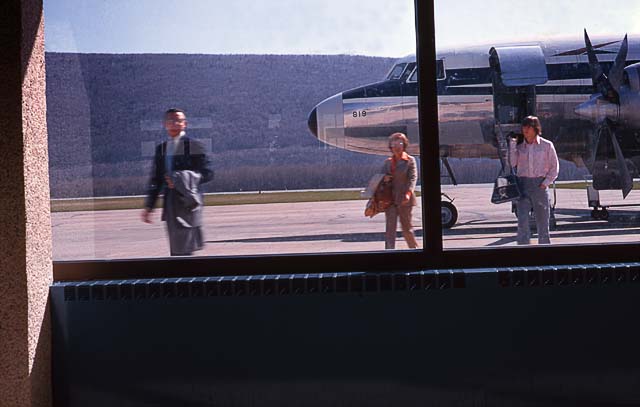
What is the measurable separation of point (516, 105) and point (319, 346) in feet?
12.4

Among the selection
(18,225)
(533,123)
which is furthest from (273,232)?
(533,123)

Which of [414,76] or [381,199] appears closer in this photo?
[414,76]

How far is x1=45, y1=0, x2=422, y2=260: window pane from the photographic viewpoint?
3479 millimetres

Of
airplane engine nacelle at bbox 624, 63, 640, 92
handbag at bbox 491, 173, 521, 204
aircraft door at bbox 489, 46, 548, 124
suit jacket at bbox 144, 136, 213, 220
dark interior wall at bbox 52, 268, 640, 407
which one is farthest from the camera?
airplane engine nacelle at bbox 624, 63, 640, 92

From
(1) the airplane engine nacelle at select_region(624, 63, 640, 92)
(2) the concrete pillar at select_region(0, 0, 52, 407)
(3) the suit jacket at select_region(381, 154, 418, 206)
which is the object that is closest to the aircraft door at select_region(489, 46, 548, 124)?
(1) the airplane engine nacelle at select_region(624, 63, 640, 92)

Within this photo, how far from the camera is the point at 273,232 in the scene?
12.3 ft

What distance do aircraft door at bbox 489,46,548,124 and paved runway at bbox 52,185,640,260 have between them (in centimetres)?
166

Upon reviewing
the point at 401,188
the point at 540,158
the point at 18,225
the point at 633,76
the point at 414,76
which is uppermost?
the point at 633,76

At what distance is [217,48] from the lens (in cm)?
365

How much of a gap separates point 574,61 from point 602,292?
404cm

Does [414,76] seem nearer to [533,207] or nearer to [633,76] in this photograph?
[533,207]

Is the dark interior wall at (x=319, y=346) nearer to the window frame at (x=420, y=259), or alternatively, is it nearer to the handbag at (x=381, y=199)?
the window frame at (x=420, y=259)

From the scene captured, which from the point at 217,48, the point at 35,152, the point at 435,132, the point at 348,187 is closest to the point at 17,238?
the point at 35,152

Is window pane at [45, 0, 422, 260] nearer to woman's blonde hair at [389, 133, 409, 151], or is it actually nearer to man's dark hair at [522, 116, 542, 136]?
woman's blonde hair at [389, 133, 409, 151]
